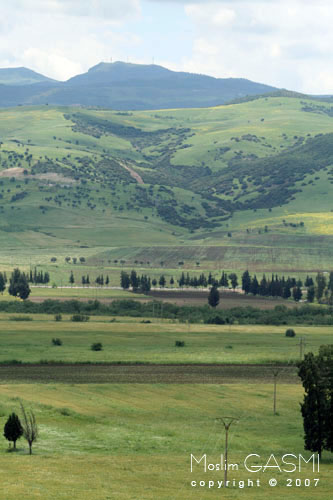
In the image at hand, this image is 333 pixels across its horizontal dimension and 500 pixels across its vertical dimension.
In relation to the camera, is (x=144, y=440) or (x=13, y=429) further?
(x=144, y=440)

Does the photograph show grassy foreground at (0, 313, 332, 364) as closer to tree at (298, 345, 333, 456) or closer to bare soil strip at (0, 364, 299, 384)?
bare soil strip at (0, 364, 299, 384)

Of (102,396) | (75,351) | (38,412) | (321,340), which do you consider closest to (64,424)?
(38,412)

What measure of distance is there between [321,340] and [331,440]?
3862 inches

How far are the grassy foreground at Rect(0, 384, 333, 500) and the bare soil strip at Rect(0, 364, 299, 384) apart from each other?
588cm

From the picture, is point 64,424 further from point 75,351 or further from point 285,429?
point 75,351

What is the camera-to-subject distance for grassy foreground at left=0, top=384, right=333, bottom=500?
2862 inches

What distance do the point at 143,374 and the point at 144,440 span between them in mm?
47456

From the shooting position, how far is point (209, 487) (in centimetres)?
7469

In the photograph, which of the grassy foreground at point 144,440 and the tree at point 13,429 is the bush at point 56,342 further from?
the tree at point 13,429

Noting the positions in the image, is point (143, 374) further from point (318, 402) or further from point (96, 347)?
point (318, 402)

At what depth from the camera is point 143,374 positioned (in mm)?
141625

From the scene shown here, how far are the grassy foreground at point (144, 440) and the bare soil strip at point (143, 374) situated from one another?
5.88 meters

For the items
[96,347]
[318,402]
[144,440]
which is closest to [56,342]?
[96,347]

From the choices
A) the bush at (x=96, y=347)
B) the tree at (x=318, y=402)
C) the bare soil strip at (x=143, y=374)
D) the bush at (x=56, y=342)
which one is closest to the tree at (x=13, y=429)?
the tree at (x=318, y=402)
